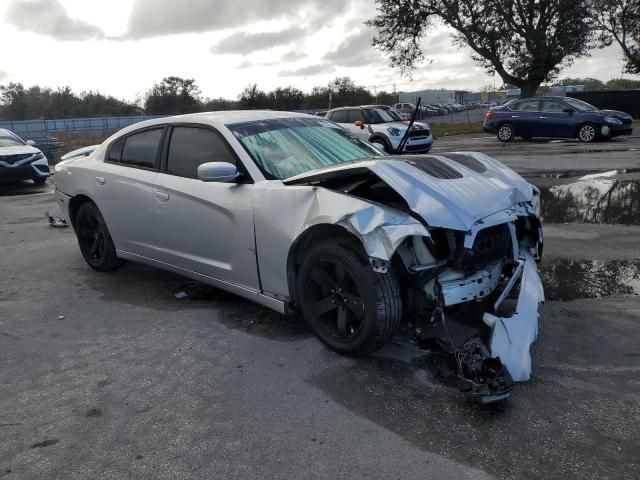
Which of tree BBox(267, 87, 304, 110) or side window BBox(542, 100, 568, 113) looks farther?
tree BBox(267, 87, 304, 110)

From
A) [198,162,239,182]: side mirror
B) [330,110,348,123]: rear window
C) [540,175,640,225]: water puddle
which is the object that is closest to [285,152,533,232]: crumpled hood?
[198,162,239,182]: side mirror

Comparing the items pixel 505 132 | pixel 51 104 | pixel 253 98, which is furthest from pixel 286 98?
pixel 505 132

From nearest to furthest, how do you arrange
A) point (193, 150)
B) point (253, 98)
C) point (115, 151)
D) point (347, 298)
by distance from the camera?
point (347, 298)
point (193, 150)
point (115, 151)
point (253, 98)

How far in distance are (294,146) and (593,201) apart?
587 centimetres

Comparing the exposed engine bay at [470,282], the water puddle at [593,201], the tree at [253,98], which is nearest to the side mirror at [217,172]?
the exposed engine bay at [470,282]

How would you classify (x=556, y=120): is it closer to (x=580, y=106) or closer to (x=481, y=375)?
(x=580, y=106)

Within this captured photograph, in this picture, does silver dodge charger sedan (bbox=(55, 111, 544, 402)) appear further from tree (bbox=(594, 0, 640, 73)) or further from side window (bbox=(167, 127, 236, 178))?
tree (bbox=(594, 0, 640, 73))

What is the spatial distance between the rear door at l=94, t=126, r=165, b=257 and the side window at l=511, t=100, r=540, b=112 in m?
16.9

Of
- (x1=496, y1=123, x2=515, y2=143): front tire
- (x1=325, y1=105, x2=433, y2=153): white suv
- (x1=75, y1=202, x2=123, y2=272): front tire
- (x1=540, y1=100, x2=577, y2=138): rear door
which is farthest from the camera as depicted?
(x1=496, y1=123, x2=515, y2=143): front tire

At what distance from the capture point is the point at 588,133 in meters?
17.9

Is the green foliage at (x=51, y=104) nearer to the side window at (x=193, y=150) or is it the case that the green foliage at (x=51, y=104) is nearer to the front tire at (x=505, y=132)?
the front tire at (x=505, y=132)

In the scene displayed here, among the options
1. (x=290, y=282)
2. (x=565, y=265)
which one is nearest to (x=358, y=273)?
(x=290, y=282)

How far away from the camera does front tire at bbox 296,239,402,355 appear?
125 inches

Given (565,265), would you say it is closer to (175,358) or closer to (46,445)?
(175,358)
